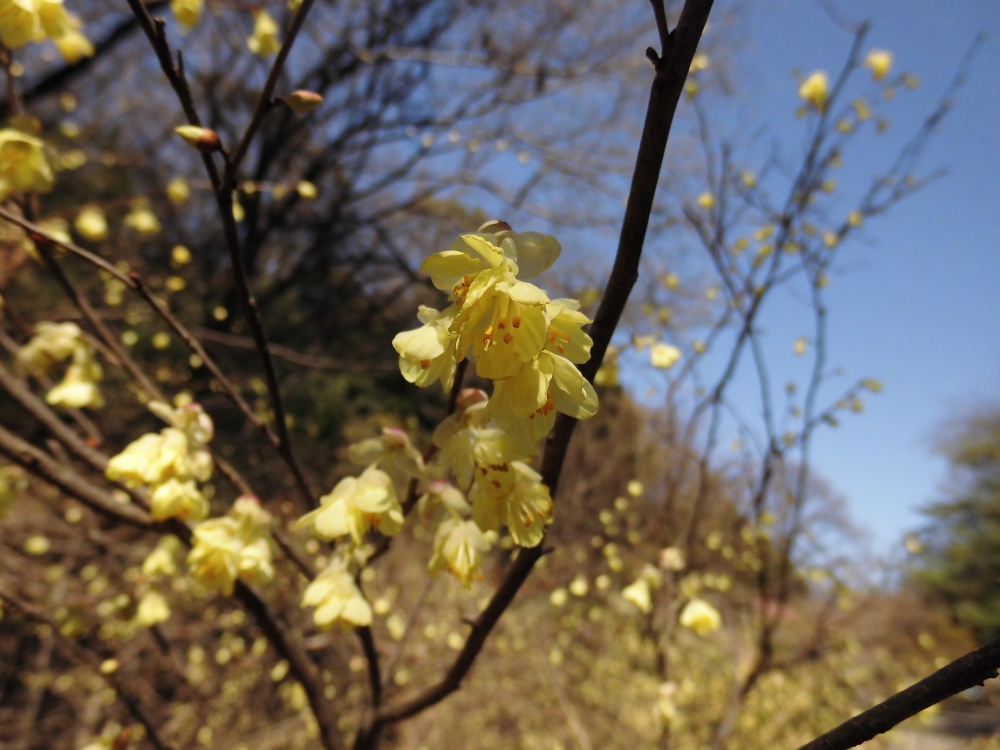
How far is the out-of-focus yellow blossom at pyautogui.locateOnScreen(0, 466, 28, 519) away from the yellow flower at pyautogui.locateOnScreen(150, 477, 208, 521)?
2.22ft

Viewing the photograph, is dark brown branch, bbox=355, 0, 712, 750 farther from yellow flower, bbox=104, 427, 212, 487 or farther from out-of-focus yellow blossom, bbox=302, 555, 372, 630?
yellow flower, bbox=104, 427, 212, 487

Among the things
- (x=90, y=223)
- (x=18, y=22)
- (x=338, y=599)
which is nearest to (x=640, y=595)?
(x=338, y=599)

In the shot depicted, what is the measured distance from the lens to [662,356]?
5.97ft

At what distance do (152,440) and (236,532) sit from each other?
242 mm

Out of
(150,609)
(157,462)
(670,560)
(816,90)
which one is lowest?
(150,609)

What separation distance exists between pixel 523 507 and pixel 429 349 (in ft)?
0.95

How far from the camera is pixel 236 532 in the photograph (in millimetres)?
1069

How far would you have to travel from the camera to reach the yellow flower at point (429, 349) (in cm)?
56

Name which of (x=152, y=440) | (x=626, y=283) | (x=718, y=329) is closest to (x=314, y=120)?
(x=718, y=329)

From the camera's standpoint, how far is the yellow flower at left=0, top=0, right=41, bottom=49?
1048mm

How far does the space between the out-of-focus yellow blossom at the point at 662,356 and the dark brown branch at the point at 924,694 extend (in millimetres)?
1353

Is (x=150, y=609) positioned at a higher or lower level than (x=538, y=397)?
lower

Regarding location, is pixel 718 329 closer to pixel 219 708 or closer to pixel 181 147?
pixel 219 708

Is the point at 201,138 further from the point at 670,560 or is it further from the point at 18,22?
the point at 670,560
